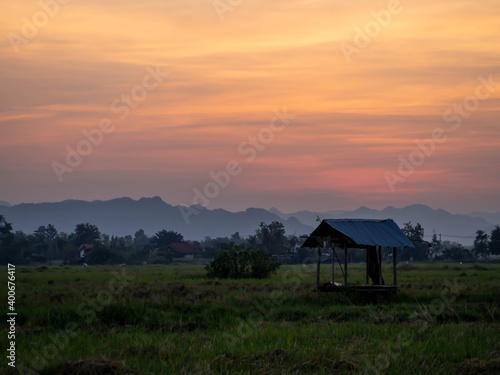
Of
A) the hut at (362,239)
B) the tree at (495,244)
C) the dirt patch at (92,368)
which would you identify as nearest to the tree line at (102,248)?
the tree at (495,244)

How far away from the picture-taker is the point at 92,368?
1085 centimetres

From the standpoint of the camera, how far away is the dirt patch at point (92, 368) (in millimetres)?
10859

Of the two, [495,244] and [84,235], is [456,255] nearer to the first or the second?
[495,244]

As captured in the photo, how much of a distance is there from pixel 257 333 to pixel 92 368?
479 centimetres

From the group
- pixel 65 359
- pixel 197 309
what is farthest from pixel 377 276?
pixel 65 359

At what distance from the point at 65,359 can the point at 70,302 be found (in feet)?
25.5

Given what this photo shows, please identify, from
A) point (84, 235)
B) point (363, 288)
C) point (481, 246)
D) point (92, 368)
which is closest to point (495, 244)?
point (481, 246)

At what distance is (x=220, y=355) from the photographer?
40.3ft

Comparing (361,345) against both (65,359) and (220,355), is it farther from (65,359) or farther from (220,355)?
(65,359)

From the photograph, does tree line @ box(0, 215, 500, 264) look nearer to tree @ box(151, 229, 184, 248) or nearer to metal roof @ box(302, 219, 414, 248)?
tree @ box(151, 229, 184, 248)

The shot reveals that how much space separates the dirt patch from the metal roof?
13299mm

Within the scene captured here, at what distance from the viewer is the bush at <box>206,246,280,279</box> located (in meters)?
37.4

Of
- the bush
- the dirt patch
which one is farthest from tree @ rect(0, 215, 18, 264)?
the dirt patch

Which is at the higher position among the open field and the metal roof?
the metal roof
